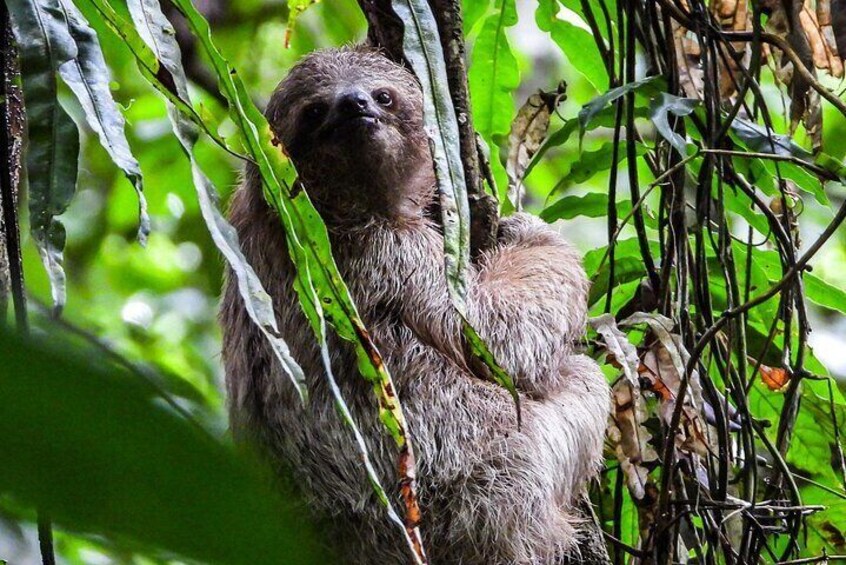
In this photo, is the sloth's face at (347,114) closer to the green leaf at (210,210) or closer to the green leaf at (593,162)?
the green leaf at (593,162)

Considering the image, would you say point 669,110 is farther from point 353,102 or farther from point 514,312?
point 353,102

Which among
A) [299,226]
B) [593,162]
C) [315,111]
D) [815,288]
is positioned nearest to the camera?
[299,226]

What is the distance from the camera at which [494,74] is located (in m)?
4.94

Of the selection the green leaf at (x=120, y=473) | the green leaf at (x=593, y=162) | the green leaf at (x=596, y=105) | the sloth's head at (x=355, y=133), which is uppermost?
the sloth's head at (x=355, y=133)

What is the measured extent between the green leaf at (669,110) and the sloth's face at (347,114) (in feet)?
4.46

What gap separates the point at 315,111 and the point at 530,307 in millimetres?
1354

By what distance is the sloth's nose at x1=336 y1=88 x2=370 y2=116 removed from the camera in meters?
4.57

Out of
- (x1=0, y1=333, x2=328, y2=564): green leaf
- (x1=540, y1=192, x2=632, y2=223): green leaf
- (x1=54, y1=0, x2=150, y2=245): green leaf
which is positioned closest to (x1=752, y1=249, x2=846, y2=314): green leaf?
(x1=540, y1=192, x2=632, y2=223): green leaf

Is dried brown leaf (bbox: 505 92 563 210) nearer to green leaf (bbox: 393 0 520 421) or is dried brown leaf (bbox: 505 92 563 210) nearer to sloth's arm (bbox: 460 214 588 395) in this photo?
sloth's arm (bbox: 460 214 588 395)

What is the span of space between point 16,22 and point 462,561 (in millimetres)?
2793

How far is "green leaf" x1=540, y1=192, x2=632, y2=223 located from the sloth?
20 cm

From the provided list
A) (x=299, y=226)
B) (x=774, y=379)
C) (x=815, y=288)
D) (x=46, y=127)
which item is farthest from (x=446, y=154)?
(x=815, y=288)

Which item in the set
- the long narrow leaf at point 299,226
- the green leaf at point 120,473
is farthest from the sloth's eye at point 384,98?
the green leaf at point 120,473

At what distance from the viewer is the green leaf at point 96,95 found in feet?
7.42
